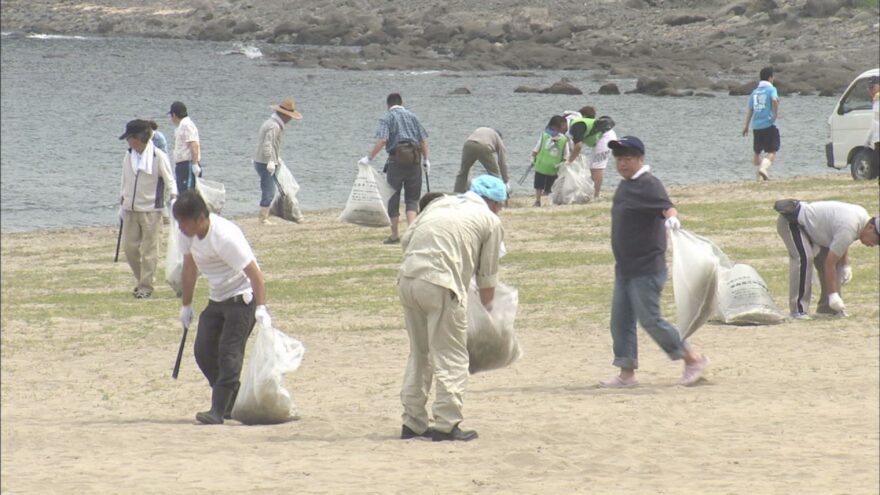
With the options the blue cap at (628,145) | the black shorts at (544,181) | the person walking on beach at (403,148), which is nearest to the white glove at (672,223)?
the blue cap at (628,145)

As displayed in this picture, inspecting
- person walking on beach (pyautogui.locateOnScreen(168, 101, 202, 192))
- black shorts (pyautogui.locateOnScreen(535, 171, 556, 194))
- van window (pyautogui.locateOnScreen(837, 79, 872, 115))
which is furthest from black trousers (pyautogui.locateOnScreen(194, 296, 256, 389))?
van window (pyautogui.locateOnScreen(837, 79, 872, 115))

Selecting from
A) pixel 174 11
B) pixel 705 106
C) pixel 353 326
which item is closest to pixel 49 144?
pixel 705 106

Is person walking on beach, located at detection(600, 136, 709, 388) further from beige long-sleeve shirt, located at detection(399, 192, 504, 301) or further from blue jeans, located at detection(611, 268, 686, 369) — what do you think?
beige long-sleeve shirt, located at detection(399, 192, 504, 301)

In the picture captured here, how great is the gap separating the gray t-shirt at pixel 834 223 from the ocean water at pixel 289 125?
51.8 feet

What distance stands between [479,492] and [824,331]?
5.20 metres

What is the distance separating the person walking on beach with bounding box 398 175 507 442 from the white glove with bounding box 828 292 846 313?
4.37m

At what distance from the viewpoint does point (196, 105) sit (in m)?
61.5

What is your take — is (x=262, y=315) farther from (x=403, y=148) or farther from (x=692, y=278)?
(x=403, y=148)

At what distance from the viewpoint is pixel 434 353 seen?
827 centimetres

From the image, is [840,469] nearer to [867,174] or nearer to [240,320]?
[240,320]

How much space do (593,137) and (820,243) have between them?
32.7ft

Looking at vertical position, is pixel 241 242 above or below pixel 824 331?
above

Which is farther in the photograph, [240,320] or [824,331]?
[824,331]

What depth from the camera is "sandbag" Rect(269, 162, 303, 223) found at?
19906 mm
